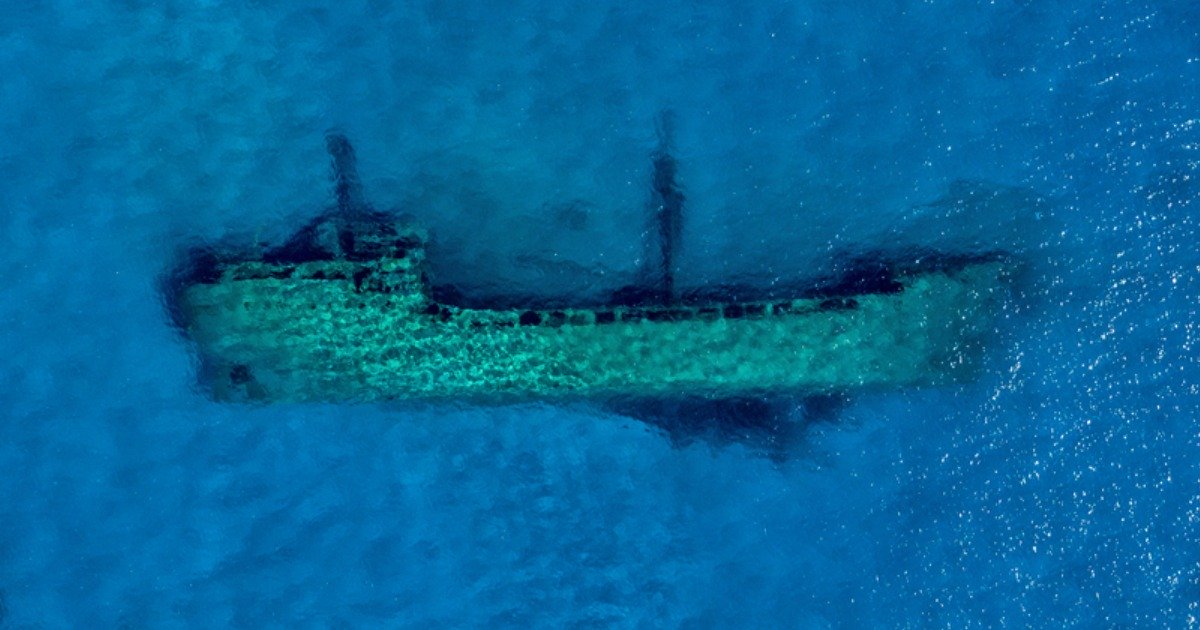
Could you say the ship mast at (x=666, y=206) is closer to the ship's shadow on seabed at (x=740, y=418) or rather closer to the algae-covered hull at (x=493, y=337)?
the algae-covered hull at (x=493, y=337)

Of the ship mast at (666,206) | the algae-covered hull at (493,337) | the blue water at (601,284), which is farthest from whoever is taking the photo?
the ship mast at (666,206)

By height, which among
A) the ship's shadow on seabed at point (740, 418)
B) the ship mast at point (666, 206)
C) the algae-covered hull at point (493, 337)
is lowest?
the ship's shadow on seabed at point (740, 418)

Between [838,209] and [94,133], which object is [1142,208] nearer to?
[838,209]

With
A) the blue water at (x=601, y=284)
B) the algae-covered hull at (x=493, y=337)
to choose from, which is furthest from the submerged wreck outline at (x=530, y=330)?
the blue water at (x=601, y=284)

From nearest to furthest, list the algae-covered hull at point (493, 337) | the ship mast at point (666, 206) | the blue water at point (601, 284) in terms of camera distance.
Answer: the algae-covered hull at point (493, 337)
the blue water at point (601, 284)
the ship mast at point (666, 206)

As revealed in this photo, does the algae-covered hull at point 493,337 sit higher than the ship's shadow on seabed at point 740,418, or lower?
higher

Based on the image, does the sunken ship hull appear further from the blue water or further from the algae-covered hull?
the blue water
